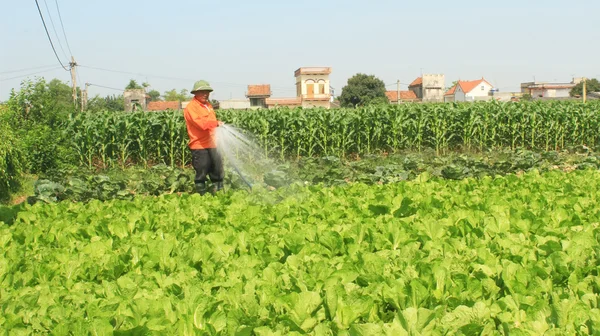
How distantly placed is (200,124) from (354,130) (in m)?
11.9

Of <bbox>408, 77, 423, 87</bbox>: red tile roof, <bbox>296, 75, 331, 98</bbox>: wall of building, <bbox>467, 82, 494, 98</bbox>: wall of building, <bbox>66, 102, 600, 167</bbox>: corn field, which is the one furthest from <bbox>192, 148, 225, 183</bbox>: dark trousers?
<bbox>467, 82, 494, 98</bbox>: wall of building

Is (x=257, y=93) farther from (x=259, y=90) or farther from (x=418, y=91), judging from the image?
(x=418, y=91)

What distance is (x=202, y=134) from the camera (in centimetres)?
942

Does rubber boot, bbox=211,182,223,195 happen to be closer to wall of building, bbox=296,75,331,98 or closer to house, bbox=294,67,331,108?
house, bbox=294,67,331,108

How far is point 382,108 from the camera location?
21.3 metres

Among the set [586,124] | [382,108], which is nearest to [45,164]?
[382,108]

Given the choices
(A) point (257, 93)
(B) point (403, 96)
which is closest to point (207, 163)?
(A) point (257, 93)

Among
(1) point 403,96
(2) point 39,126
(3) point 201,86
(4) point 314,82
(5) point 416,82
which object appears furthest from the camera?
(5) point 416,82

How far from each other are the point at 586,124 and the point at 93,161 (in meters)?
18.8

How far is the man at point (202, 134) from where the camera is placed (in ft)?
30.3

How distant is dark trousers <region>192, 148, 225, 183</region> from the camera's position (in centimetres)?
939

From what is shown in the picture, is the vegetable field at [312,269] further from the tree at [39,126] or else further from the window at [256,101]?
the window at [256,101]

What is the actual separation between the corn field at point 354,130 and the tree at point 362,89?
5694 cm

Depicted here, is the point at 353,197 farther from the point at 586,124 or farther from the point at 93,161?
the point at 586,124
